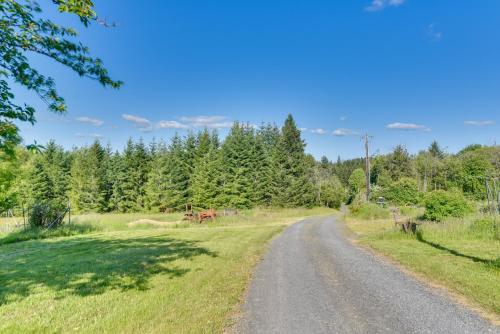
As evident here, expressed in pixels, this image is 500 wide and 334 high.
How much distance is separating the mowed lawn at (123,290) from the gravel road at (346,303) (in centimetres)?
67

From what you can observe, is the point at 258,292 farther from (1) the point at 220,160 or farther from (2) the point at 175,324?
(1) the point at 220,160

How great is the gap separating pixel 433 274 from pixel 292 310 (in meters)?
5.16

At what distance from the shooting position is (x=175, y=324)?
5.30 m

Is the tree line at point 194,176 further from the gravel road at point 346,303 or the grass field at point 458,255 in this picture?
the gravel road at point 346,303

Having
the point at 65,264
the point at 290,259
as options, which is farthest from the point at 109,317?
the point at 290,259

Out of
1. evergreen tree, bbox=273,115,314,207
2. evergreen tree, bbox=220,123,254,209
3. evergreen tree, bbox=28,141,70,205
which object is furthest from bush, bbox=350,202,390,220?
evergreen tree, bbox=28,141,70,205

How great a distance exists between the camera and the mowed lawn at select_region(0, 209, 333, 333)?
5318 millimetres

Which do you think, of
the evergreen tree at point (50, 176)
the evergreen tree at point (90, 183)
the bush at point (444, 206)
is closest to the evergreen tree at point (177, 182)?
the evergreen tree at point (90, 183)

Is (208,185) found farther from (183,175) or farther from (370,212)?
(370,212)

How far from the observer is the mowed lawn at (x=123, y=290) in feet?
17.4

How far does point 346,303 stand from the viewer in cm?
659

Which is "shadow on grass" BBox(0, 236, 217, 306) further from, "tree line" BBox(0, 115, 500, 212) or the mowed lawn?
"tree line" BBox(0, 115, 500, 212)

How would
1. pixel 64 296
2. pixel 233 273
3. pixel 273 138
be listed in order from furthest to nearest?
1. pixel 273 138
2. pixel 233 273
3. pixel 64 296

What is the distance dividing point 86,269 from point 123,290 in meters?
2.83
